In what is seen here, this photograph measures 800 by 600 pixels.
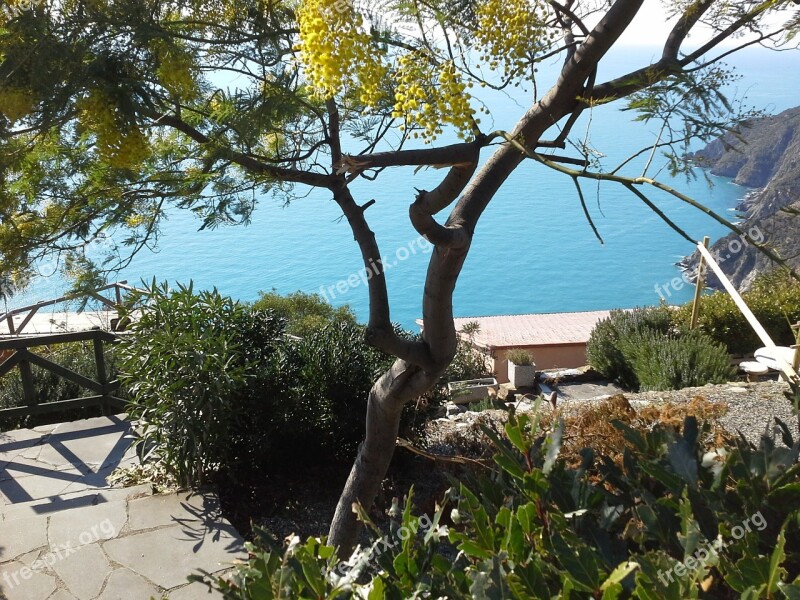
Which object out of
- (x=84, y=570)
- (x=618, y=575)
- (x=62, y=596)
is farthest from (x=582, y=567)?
(x=84, y=570)

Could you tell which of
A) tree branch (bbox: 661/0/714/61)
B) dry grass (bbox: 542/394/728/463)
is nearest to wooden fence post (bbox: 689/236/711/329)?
dry grass (bbox: 542/394/728/463)

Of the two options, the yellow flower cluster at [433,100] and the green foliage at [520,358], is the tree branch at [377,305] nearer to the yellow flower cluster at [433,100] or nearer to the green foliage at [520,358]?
the yellow flower cluster at [433,100]

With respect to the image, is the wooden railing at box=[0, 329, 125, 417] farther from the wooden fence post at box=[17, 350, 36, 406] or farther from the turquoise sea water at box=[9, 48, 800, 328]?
the turquoise sea water at box=[9, 48, 800, 328]

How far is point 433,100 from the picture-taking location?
1846mm

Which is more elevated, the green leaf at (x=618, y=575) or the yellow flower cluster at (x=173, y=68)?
the yellow flower cluster at (x=173, y=68)

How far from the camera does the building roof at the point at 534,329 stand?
45.2 feet

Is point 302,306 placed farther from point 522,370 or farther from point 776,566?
point 776,566

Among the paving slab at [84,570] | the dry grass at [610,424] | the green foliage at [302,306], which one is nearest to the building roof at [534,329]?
the green foliage at [302,306]

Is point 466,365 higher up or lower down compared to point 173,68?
lower down

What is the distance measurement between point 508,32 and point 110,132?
123 cm

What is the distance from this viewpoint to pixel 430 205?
6.97 feet

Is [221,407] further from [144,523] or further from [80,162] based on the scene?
[80,162]

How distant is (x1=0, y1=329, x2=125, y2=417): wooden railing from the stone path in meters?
0.86

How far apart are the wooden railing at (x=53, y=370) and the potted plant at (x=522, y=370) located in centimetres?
531
